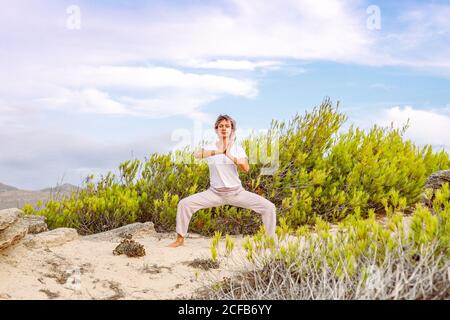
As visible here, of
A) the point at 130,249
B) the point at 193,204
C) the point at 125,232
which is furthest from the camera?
the point at 125,232

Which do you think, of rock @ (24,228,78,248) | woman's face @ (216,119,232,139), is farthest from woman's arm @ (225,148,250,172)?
rock @ (24,228,78,248)

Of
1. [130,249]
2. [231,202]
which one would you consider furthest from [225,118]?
[130,249]

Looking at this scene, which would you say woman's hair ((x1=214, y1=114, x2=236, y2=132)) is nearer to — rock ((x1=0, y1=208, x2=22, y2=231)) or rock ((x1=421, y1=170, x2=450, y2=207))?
rock ((x1=0, y1=208, x2=22, y2=231))

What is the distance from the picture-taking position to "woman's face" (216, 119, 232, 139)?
7.98 metres

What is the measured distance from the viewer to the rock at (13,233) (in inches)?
278

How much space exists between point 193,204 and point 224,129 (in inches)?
47.7

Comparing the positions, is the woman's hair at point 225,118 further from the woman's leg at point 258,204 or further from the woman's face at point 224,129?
the woman's leg at point 258,204

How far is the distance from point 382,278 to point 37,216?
22.6ft

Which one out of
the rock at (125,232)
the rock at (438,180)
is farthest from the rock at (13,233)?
the rock at (438,180)

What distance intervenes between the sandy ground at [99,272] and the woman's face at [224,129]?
1.69 meters

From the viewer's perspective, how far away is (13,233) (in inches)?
283

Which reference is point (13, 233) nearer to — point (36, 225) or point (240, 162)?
point (36, 225)
